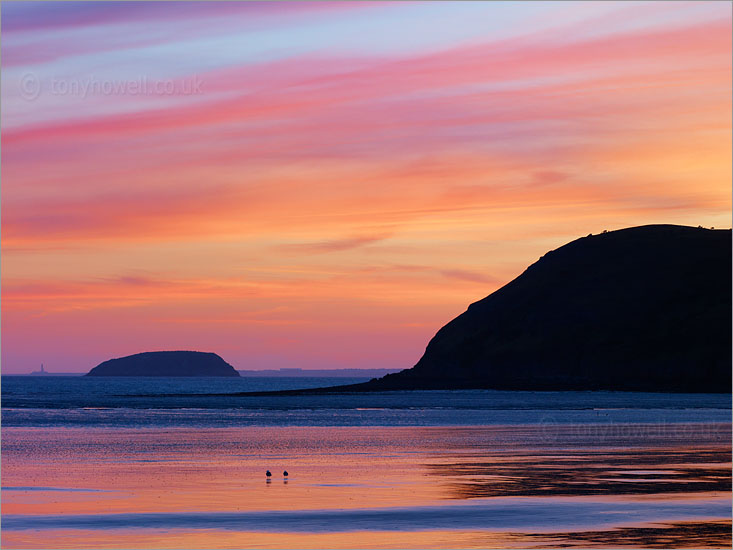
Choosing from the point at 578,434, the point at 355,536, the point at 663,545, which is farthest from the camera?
the point at 578,434

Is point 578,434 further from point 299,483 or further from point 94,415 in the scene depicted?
point 94,415

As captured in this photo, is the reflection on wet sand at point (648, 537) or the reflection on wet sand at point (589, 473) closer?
the reflection on wet sand at point (648, 537)

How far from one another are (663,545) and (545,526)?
343 cm

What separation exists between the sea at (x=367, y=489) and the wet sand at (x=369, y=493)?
0.22 feet

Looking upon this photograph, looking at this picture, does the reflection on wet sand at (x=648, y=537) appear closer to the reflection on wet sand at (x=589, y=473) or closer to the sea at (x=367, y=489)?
the sea at (x=367, y=489)

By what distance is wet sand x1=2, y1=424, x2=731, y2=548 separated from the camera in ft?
83.4

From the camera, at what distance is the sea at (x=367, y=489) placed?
2548 centimetres

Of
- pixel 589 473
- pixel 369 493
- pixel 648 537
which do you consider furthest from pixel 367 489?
pixel 648 537

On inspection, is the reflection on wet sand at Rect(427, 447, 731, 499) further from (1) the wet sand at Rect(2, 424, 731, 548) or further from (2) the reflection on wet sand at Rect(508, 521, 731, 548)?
(2) the reflection on wet sand at Rect(508, 521, 731, 548)

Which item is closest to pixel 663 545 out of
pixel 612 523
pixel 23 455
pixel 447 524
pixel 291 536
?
pixel 612 523

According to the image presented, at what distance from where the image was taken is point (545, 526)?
26.5m

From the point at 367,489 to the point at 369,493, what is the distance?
1099 millimetres

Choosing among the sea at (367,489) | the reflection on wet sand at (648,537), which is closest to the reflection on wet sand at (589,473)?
the sea at (367,489)

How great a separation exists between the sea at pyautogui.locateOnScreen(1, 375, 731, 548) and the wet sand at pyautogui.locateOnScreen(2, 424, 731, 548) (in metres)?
0.07
